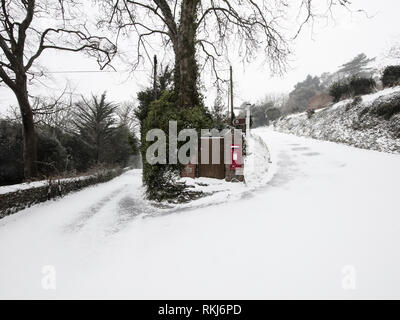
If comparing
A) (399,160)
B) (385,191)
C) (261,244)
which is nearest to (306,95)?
(399,160)

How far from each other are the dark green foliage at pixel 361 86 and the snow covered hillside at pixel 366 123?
39.2 inches

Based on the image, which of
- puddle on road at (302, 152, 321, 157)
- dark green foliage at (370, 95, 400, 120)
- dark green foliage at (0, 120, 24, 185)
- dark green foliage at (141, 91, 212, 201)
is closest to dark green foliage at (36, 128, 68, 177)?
dark green foliage at (0, 120, 24, 185)

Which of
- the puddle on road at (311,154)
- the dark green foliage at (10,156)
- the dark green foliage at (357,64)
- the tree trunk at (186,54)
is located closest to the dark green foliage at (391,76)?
the puddle on road at (311,154)

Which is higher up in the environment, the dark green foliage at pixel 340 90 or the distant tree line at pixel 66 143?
the dark green foliage at pixel 340 90

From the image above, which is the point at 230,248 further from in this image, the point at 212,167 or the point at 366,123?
the point at 366,123

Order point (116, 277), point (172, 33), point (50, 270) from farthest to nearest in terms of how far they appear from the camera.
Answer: point (172, 33) < point (50, 270) < point (116, 277)

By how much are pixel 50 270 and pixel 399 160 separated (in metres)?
9.77

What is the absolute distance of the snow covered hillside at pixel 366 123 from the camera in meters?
8.59

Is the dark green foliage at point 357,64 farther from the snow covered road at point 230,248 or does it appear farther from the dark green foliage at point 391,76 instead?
the snow covered road at point 230,248

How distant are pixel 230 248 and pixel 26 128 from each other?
10541mm

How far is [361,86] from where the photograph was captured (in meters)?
12.6

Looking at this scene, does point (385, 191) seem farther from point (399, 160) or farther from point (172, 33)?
point (172, 33)

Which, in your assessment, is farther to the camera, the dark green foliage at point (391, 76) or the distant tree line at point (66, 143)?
the distant tree line at point (66, 143)
